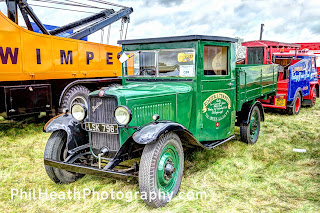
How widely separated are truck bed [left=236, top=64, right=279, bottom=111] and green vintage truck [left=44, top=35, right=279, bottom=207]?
0.02m

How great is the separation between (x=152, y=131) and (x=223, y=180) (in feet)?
4.77

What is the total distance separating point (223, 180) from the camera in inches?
153

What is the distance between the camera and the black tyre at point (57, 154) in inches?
140

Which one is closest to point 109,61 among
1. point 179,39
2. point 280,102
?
point 179,39

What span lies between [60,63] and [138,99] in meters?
4.40

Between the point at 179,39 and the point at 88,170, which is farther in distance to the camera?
the point at 179,39

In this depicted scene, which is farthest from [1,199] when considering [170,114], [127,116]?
[170,114]

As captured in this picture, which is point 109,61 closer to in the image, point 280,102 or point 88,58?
point 88,58

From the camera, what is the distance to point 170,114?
12.5ft

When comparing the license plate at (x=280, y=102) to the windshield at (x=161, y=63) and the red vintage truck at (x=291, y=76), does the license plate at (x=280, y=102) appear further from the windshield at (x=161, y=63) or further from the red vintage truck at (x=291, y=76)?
the windshield at (x=161, y=63)

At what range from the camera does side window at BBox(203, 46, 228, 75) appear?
4178mm

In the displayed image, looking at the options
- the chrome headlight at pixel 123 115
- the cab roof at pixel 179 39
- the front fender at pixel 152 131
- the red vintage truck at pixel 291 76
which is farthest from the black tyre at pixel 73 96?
the red vintage truck at pixel 291 76

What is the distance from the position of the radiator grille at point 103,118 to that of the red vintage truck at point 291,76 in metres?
5.13

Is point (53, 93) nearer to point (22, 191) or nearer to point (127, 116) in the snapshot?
point (22, 191)
